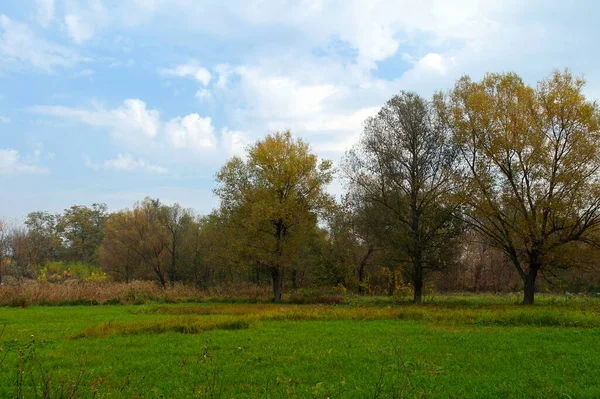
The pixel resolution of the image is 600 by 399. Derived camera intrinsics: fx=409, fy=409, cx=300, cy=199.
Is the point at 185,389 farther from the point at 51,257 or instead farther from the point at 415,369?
the point at 51,257

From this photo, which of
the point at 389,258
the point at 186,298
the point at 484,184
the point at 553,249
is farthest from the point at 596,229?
the point at 186,298

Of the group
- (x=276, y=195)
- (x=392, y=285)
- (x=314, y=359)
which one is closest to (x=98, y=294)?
(x=276, y=195)

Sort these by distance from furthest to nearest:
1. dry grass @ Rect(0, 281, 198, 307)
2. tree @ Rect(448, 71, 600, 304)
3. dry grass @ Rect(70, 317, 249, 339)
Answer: dry grass @ Rect(0, 281, 198, 307) → tree @ Rect(448, 71, 600, 304) → dry grass @ Rect(70, 317, 249, 339)

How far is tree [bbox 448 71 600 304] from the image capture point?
26047 millimetres

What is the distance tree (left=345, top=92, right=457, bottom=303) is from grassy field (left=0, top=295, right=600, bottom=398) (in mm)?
13657

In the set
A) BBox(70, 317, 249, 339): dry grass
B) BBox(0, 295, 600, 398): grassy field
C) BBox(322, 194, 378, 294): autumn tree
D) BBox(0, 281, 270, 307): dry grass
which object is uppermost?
BBox(322, 194, 378, 294): autumn tree

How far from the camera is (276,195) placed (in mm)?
36562

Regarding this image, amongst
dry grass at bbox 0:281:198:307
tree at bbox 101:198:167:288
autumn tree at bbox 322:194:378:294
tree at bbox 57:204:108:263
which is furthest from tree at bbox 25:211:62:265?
autumn tree at bbox 322:194:378:294

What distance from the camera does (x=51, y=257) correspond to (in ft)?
264

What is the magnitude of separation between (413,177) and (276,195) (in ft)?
39.5

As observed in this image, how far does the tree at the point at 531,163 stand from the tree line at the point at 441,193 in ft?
0.27

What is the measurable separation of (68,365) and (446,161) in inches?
1107

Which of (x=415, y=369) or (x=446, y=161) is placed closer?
(x=415, y=369)

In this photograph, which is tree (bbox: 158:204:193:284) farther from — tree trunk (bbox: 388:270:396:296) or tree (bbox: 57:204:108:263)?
tree (bbox: 57:204:108:263)
